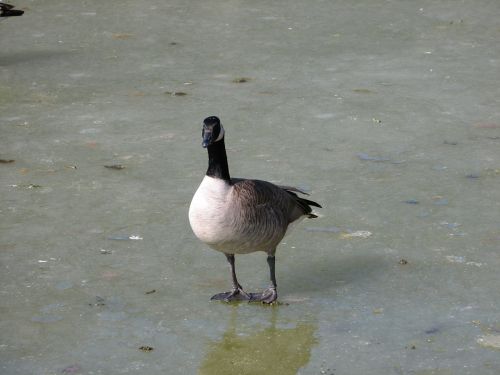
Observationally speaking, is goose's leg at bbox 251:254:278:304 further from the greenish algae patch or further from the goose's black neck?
the goose's black neck

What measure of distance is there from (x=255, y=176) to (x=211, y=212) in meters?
1.88

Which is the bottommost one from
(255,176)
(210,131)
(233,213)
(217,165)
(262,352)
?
(262,352)

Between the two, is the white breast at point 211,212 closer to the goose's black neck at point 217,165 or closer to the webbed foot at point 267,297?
A: the goose's black neck at point 217,165

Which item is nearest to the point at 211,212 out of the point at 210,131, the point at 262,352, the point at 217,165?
the point at 217,165

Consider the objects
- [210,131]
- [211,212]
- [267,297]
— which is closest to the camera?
[211,212]

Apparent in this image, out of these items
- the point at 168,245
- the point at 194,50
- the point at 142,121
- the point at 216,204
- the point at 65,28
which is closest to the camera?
the point at 216,204

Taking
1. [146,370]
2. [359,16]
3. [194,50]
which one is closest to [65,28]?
[194,50]

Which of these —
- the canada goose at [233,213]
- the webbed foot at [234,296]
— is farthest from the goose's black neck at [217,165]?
the webbed foot at [234,296]

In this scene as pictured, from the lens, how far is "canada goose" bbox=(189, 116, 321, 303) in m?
4.34

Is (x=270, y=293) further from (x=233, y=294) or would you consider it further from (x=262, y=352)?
(x=262, y=352)

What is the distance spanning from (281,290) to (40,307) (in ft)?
3.59

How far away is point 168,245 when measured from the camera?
5227 mm

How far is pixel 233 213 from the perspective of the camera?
4352mm

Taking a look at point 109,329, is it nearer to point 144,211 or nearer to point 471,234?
point 144,211
